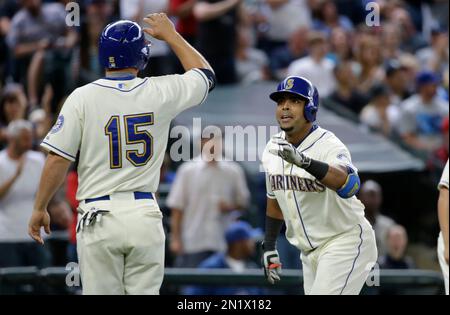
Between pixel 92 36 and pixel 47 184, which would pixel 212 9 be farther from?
pixel 47 184

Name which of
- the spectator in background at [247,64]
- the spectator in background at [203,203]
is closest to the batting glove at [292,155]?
the spectator in background at [203,203]

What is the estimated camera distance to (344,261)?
24.9ft

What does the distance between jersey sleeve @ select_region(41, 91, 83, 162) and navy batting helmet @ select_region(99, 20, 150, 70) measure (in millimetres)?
344

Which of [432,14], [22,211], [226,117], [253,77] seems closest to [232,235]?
[22,211]

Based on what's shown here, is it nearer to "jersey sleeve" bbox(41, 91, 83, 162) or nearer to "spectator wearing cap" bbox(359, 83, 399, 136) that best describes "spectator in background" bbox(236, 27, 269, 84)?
"spectator wearing cap" bbox(359, 83, 399, 136)

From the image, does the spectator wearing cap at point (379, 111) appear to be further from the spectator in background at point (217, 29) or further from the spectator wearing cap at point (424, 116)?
the spectator in background at point (217, 29)

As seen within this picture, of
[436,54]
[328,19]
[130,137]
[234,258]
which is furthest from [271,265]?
[328,19]

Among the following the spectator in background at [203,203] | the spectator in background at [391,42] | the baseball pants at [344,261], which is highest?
the spectator in background at [391,42]

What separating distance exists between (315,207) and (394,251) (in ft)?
14.5

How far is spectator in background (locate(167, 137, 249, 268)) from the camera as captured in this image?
11992 millimetres

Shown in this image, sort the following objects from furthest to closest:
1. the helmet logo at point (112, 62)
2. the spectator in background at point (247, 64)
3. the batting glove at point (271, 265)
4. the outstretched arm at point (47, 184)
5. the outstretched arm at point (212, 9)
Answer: the spectator in background at point (247, 64), the outstretched arm at point (212, 9), the batting glove at point (271, 265), the helmet logo at point (112, 62), the outstretched arm at point (47, 184)

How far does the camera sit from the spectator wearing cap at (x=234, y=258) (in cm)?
1095

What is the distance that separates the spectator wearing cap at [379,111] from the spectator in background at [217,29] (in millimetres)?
1801

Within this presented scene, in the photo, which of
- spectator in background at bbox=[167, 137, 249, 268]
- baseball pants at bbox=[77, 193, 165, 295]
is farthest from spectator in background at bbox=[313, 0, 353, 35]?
baseball pants at bbox=[77, 193, 165, 295]
